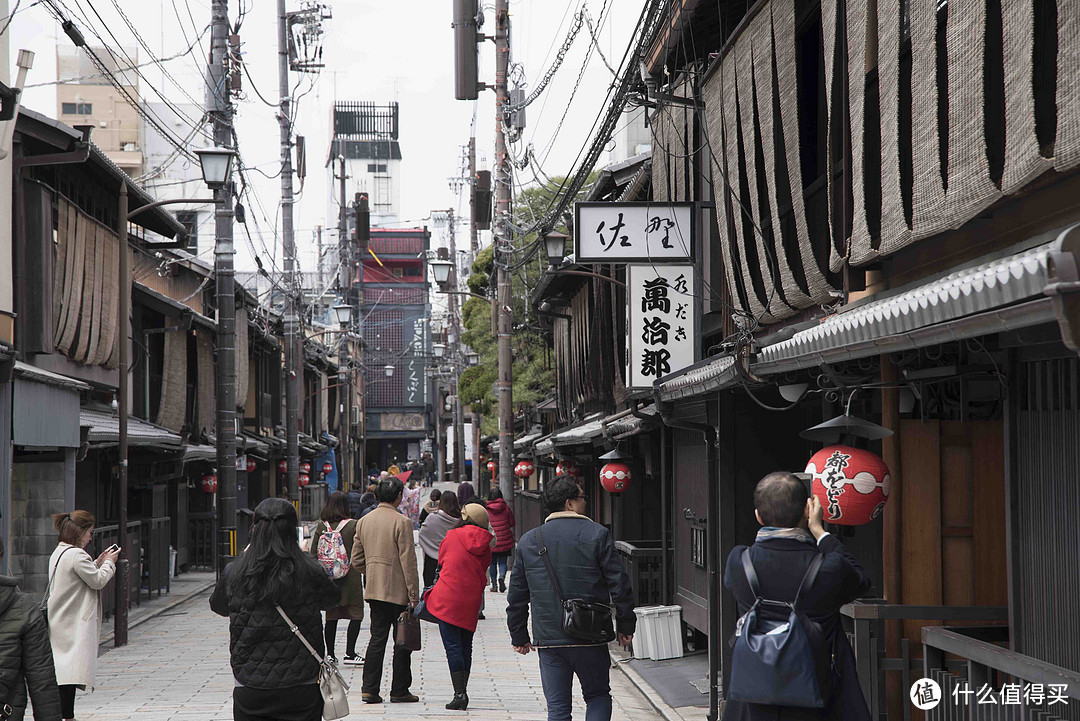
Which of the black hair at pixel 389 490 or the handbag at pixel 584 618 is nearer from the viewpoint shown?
the handbag at pixel 584 618

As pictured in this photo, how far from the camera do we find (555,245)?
73.3 feet

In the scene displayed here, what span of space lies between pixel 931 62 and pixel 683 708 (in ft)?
24.1

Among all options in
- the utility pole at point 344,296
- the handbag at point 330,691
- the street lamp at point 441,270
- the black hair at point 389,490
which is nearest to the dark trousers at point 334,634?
the black hair at point 389,490

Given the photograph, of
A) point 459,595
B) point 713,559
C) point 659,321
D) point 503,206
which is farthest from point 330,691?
point 503,206

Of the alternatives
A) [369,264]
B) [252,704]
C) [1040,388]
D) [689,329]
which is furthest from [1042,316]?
[369,264]

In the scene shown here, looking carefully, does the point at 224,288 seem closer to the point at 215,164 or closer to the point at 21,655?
the point at 215,164

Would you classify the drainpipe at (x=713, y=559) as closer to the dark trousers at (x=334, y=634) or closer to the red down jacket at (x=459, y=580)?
the red down jacket at (x=459, y=580)

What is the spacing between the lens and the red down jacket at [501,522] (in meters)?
21.2

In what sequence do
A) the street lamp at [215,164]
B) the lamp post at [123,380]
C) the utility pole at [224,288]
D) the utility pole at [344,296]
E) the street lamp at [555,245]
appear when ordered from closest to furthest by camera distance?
the lamp post at [123,380]
the street lamp at [215,164]
the utility pole at [224,288]
the street lamp at [555,245]
the utility pole at [344,296]

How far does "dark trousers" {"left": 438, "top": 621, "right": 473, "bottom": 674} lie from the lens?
11.0 meters

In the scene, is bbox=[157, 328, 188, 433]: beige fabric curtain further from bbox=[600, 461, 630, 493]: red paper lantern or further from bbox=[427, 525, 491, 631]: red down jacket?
bbox=[427, 525, 491, 631]: red down jacket

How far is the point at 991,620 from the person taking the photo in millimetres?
7605

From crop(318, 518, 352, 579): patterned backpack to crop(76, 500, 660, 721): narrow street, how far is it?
1.33 meters

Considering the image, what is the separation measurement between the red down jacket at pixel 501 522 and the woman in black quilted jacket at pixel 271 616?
47.0ft
